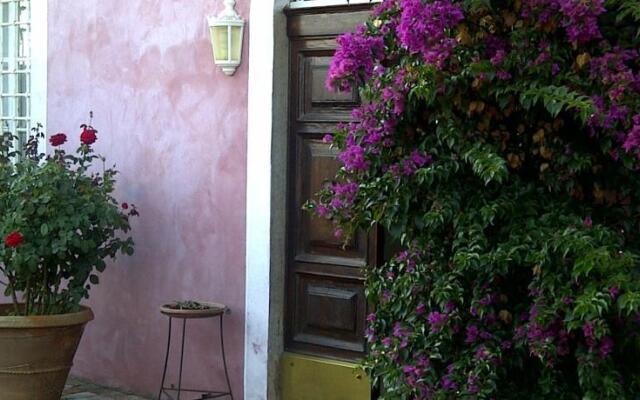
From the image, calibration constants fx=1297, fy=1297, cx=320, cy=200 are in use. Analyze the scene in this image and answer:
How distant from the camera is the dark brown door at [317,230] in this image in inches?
278

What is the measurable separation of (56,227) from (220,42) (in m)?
1.43

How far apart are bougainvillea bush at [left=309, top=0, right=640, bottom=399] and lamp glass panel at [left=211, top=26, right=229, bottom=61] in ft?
7.05

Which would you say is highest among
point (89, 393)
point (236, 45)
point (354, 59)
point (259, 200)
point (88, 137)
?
point (236, 45)

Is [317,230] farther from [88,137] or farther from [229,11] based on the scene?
[88,137]

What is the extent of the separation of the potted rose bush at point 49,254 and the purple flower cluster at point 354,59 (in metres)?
2.68

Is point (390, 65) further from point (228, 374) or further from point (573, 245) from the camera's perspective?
point (228, 374)

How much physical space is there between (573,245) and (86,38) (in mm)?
4776

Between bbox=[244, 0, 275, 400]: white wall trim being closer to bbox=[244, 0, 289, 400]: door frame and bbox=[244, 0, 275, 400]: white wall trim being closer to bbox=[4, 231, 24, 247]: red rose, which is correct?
bbox=[244, 0, 289, 400]: door frame

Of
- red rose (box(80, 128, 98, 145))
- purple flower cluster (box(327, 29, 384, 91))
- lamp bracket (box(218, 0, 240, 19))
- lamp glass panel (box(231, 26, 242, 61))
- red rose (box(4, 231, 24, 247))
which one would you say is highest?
lamp bracket (box(218, 0, 240, 19))

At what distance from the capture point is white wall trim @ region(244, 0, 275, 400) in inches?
285

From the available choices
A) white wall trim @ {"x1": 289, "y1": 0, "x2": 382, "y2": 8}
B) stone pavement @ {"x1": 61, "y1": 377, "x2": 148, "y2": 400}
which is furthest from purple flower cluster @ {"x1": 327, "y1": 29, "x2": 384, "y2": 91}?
stone pavement @ {"x1": 61, "y1": 377, "x2": 148, "y2": 400}

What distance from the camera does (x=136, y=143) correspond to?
26.9 ft

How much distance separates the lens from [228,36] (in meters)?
7.39

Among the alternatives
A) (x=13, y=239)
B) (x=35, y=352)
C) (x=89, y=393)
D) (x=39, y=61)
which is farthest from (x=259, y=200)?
(x=39, y=61)
